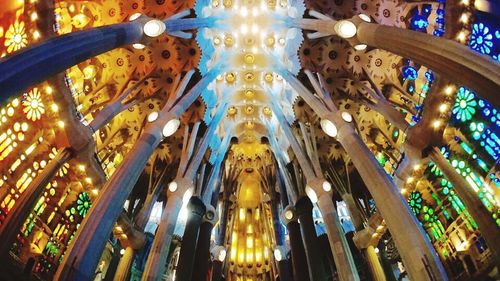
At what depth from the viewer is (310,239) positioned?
14953 mm

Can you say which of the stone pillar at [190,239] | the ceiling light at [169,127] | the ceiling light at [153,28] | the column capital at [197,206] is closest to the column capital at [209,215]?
the column capital at [197,206]

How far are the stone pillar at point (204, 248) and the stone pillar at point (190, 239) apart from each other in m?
0.65

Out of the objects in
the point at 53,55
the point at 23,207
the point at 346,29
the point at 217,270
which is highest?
the point at 346,29

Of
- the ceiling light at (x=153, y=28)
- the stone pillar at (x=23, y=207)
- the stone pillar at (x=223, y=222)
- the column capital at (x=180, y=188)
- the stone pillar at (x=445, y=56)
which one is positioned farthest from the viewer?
the stone pillar at (x=223, y=222)

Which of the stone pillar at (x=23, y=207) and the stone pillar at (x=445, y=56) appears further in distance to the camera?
the stone pillar at (x=23, y=207)

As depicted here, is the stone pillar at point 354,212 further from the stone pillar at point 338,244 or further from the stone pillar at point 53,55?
the stone pillar at point 53,55

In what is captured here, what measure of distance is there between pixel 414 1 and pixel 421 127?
6.37 metres

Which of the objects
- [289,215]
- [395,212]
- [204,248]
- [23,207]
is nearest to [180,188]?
[204,248]

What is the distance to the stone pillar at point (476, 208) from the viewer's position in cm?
927

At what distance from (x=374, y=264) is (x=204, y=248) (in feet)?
26.7

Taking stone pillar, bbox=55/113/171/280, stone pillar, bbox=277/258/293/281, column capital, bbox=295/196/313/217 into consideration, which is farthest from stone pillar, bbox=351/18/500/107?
stone pillar, bbox=277/258/293/281

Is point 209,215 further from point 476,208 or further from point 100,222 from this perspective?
point 476,208

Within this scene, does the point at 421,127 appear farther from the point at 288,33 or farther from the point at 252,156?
the point at 252,156

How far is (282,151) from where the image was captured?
20.8 meters
